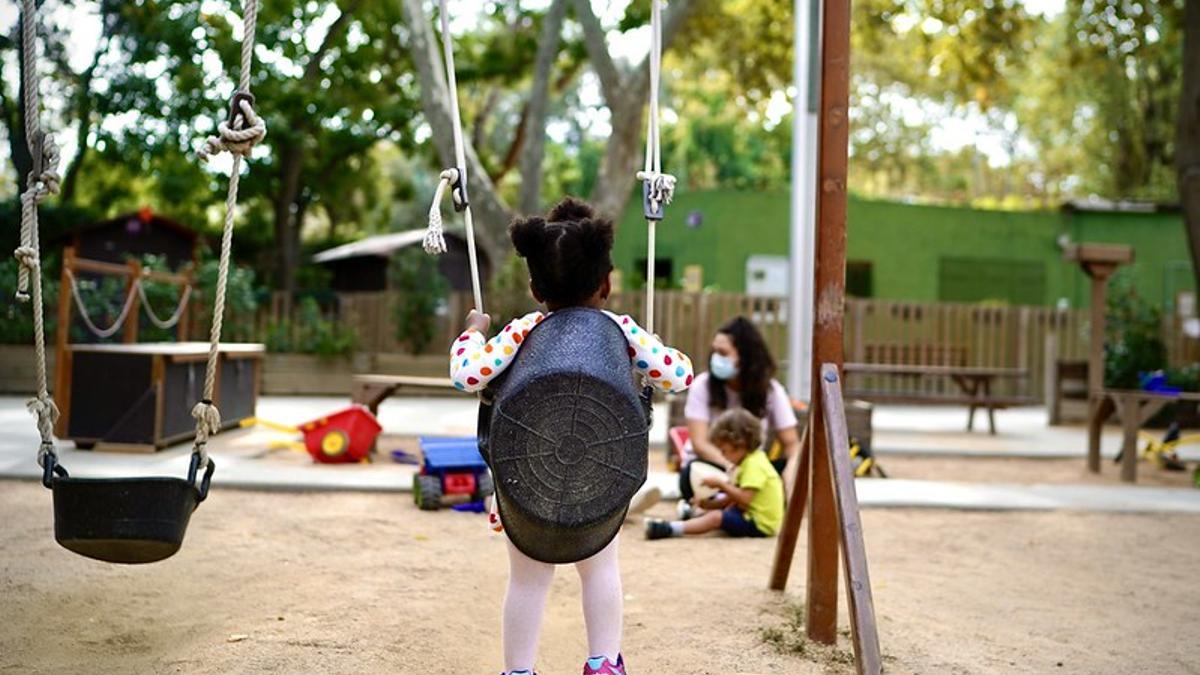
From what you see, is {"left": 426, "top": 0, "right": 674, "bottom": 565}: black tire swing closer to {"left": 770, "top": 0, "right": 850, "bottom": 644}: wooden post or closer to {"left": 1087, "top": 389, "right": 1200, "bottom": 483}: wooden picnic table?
{"left": 770, "top": 0, "right": 850, "bottom": 644}: wooden post

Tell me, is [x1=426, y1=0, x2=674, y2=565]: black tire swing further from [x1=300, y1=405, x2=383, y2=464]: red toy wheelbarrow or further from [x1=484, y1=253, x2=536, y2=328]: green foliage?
[x1=484, y1=253, x2=536, y2=328]: green foliage

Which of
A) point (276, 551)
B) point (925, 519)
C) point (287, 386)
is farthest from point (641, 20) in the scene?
point (276, 551)

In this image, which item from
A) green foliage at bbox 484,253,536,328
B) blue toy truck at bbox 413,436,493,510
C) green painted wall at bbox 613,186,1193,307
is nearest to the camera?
blue toy truck at bbox 413,436,493,510

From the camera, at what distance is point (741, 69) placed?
60.3 feet

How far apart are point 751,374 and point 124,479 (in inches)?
169

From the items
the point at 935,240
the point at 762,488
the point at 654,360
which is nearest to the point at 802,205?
the point at 762,488

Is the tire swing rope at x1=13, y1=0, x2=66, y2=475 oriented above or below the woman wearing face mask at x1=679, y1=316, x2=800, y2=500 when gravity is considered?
above

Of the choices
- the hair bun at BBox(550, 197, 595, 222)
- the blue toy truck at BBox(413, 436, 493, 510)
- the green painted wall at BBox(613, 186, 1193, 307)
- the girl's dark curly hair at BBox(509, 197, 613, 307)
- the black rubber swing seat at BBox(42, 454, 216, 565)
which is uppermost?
the green painted wall at BBox(613, 186, 1193, 307)

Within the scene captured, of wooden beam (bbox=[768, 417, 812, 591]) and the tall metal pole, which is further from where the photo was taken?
the tall metal pole

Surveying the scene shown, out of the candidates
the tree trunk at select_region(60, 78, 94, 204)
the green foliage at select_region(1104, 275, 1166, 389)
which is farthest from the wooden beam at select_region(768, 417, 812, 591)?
the tree trunk at select_region(60, 78, 94, 204)

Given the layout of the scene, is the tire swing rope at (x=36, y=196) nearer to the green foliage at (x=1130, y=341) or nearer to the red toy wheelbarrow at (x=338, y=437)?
the red toy wheelbarrow at (x=338, y=437)

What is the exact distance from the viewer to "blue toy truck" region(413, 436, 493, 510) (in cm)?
661

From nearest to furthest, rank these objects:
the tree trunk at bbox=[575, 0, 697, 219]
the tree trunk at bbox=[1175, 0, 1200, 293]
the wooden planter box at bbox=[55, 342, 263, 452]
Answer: the wooden planter box at bbox=[55, 342, 263, 452]
the tree trunk at bbox=[1175, 0, 1200, 293]
the tree trunk at bbox=[575, 0, 697, 219]

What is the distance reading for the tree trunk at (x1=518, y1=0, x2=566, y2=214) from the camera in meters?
15.8
